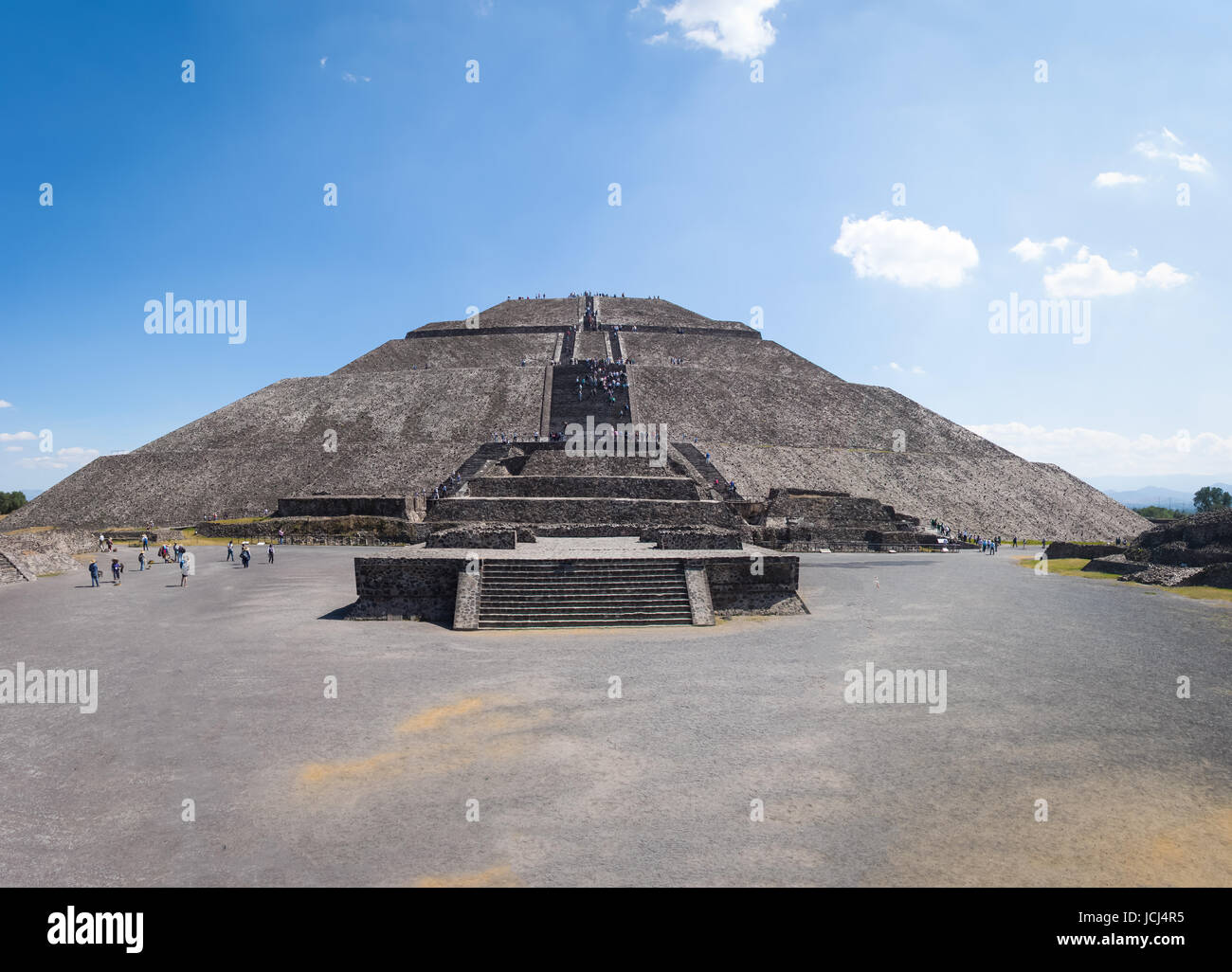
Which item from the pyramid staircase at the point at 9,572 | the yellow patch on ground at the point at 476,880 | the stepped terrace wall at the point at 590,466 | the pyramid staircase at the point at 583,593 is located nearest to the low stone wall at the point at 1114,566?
the stepped terrace wall at the point at 590,466

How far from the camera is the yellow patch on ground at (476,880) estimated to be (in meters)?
5.03

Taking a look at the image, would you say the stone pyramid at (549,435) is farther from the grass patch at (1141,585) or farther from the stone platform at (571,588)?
the stone platform at (571,588)

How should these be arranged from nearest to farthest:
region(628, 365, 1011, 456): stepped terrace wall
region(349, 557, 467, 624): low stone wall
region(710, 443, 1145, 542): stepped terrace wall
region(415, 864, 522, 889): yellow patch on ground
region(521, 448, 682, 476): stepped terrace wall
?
region(415, 864, 522, 889): yellow patch on ground, region(349, 557, 467, 624): low stone wall, region(521, 448, 682, 476): stepped terrace wall, region(710, 443, 1145, 542): stepped terrace wall, region(628, 365, 1011, 456): stepped terrace wall

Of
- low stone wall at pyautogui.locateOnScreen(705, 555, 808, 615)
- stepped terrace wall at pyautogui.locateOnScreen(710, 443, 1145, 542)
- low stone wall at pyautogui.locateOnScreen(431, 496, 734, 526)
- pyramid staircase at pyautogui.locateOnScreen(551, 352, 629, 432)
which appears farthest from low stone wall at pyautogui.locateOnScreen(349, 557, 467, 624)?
pyramid staircase at pyautogui.locateOnScreen(551, 352, 629, 432)

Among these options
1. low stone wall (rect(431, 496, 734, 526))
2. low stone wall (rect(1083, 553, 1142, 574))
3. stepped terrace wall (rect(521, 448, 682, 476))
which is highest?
stepped terrace wall (rect(521, 448, 682, 476))

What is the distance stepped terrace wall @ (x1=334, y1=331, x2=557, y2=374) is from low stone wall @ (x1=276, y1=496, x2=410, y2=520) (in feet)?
94.1

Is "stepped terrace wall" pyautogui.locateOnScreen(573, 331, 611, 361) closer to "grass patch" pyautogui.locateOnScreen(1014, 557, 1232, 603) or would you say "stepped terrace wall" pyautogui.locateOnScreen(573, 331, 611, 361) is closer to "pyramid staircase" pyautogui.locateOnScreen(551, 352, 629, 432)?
"pyramid staircase" pyautogui.locateOnScreen(551, 352, 629, 432)

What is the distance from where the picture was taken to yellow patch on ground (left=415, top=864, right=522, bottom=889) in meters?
5.03

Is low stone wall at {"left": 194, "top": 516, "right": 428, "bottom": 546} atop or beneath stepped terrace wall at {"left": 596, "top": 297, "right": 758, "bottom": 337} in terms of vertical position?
beneath

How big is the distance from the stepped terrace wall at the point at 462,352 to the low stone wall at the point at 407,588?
46.7 meters

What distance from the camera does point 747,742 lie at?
25.7 feet

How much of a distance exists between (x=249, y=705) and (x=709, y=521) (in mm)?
19810

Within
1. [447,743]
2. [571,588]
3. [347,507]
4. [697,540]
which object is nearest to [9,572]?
[347,507]

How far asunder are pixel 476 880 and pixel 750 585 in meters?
11.2
